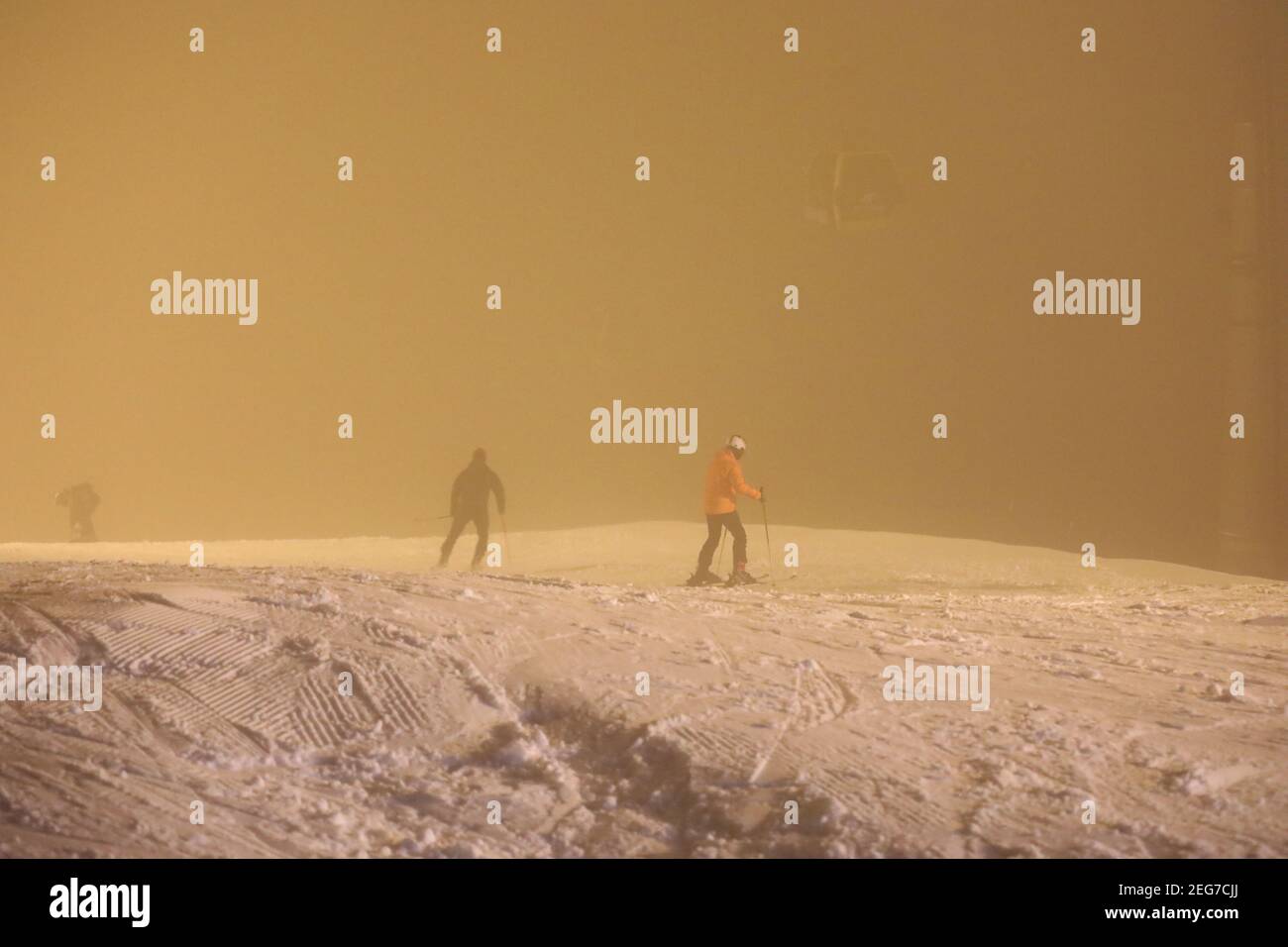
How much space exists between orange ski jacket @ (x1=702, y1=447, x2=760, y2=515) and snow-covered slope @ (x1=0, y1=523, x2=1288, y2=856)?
377 cm

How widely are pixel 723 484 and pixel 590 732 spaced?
7098mm

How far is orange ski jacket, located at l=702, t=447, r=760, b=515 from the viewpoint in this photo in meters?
12.8

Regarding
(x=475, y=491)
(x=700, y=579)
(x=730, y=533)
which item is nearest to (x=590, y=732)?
(x=730, y=533)

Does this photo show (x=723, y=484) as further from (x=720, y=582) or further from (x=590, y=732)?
(x=590, y=732)

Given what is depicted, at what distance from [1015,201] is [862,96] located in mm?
4169

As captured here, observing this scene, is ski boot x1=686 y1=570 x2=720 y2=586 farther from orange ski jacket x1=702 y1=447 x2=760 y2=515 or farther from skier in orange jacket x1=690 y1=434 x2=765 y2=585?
orange ski jacket x1=702 y1=447 x2=760 y2=515

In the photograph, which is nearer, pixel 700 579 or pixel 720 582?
pixel 700 579

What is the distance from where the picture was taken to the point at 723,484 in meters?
13.0

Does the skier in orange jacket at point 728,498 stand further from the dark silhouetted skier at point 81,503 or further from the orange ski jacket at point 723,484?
the dark silhouetted skier at point 81,503

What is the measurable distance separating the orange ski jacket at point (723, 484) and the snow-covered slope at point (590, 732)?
3771 millimetres

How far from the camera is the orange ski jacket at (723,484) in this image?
42.1ft

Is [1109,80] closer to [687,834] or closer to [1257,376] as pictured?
[1257,376]

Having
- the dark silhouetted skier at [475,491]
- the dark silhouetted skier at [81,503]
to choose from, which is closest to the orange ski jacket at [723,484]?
the dark silhouetted skier at [475,491]

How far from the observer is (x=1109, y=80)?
24375 mm
